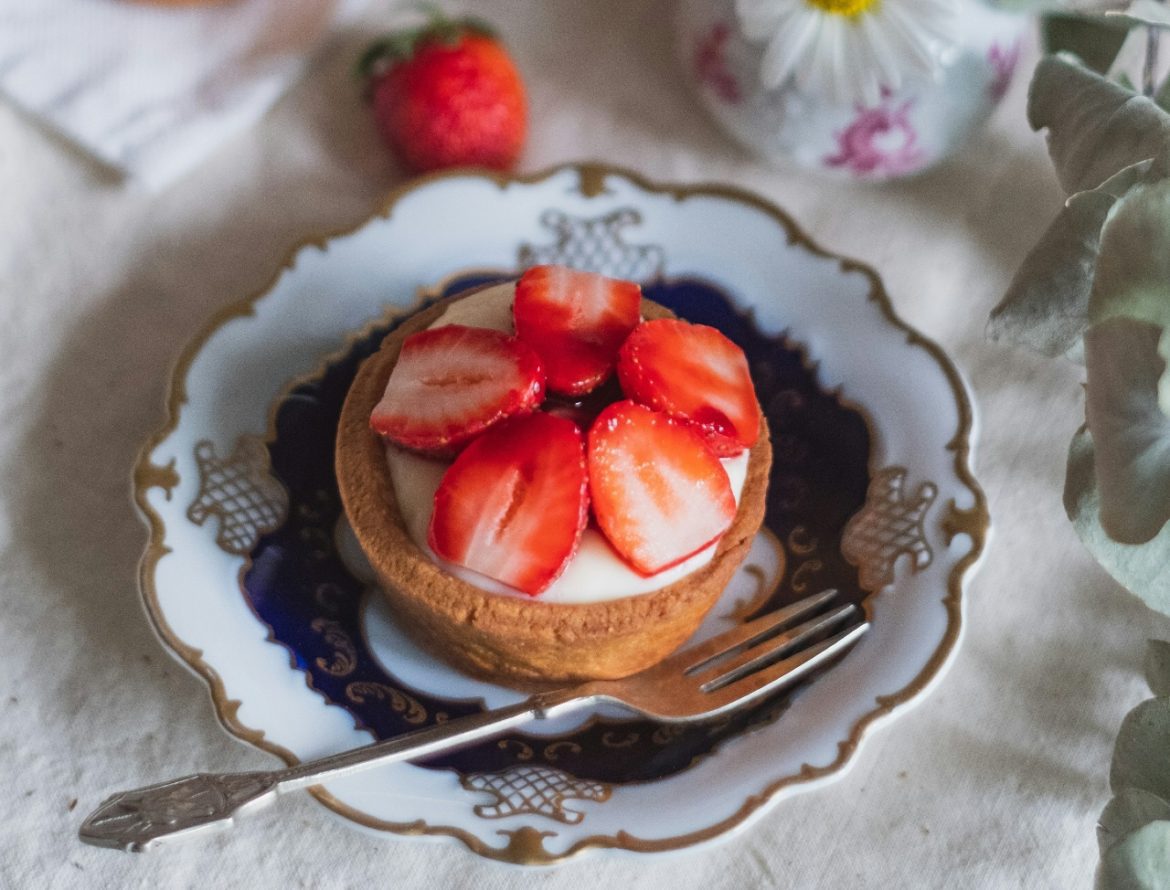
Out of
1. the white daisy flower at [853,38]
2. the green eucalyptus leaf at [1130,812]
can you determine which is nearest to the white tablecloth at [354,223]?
the green eucalyptus leaf at [1130,812]

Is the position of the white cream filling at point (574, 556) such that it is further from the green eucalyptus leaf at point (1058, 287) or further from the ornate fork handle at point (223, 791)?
the green eucalyptus leaf at point (1058, 287)

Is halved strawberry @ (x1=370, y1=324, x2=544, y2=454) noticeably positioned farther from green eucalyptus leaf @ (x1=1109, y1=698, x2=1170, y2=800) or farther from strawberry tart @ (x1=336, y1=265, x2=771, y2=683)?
green eucalyptus leaf @ (x1=1109, y1=698, x2=1170, y2=800)

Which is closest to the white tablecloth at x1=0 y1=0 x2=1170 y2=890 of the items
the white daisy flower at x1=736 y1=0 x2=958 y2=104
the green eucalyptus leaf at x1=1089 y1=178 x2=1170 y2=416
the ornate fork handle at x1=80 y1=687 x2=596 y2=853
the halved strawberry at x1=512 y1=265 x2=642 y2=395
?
the ornate fork handle at x1=80 y1=687 x2=596 y2=853

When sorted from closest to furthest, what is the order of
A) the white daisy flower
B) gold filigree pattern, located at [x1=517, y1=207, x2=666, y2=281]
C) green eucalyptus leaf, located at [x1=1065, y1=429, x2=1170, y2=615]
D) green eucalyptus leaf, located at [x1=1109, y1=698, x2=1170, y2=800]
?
green eucalyptus leaf, located at [x1=1065, y1=429, x2=1170, y2=615] → green eucalyptus leaf, located at [x1=1109, y1=698, x2=1170, y2=800] → the white daisy flower → gold filigree pattern, located at [x1=517, y1=207, x2=666, y2=281]

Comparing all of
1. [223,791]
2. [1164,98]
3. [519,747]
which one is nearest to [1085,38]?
[1164,98]

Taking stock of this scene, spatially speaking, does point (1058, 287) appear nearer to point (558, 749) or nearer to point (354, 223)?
point (558, 749)
